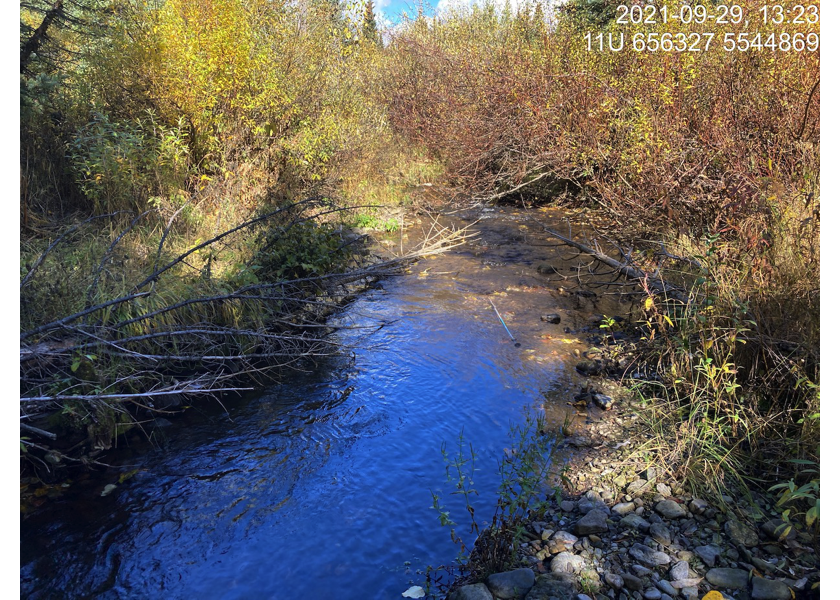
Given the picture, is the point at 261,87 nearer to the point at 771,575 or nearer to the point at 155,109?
the point at 155,109

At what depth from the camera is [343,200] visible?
11.8m

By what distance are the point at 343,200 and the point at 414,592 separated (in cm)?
918

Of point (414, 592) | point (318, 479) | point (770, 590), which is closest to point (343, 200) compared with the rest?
point (318, 479)

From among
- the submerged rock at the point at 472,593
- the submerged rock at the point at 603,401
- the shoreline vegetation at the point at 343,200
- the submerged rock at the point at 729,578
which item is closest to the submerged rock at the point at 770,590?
the submerged rock at the point at 729,578

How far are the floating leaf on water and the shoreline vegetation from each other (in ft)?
1.23

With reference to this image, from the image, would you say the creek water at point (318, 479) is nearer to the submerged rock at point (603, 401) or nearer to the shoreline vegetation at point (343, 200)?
the submerged rock at point (603, 401)

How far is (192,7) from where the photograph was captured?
9.05 metres

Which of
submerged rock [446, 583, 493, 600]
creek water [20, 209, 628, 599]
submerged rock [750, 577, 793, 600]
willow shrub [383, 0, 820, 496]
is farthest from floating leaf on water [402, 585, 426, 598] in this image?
willow shrub [383, 0, 820, 496]

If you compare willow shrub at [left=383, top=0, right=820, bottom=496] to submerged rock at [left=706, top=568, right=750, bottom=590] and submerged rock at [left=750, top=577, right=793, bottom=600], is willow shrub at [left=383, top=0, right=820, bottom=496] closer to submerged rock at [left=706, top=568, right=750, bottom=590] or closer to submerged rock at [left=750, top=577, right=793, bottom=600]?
submerged rock at [left=706, top=568, right=750, bottom=590]

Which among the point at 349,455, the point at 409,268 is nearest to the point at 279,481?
the point at 349,455

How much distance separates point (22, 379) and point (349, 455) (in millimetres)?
2634

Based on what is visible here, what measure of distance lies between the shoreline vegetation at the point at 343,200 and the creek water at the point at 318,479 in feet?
1.34

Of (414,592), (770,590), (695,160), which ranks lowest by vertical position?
(414,592)

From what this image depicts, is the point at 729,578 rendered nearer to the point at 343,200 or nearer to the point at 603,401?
the point at 603,401
